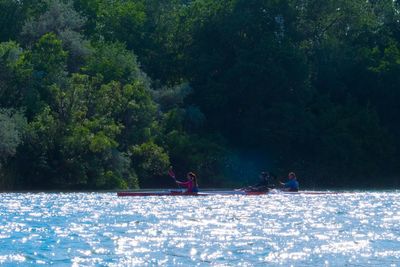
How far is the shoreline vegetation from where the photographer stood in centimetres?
5462

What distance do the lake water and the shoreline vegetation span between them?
12.6 meters

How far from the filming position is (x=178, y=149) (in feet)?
196

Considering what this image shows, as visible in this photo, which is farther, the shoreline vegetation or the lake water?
the shoreline vegetation

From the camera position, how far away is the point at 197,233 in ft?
90.0

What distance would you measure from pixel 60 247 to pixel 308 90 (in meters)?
43.8

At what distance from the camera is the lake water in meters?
22.7

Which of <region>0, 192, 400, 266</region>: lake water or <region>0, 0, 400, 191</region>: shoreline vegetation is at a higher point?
<region>0, 0, 400, 191</region>: shoreline vegetation

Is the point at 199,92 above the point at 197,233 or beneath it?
above

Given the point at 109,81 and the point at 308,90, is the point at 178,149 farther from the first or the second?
the point at 308,90

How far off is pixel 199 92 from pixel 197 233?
1559 inches

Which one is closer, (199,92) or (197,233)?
(197,233)

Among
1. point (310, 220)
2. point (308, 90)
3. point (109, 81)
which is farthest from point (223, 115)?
point (310, 220)

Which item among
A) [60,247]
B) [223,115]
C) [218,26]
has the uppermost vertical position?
[218,26]

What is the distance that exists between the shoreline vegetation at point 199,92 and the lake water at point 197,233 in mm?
12616
